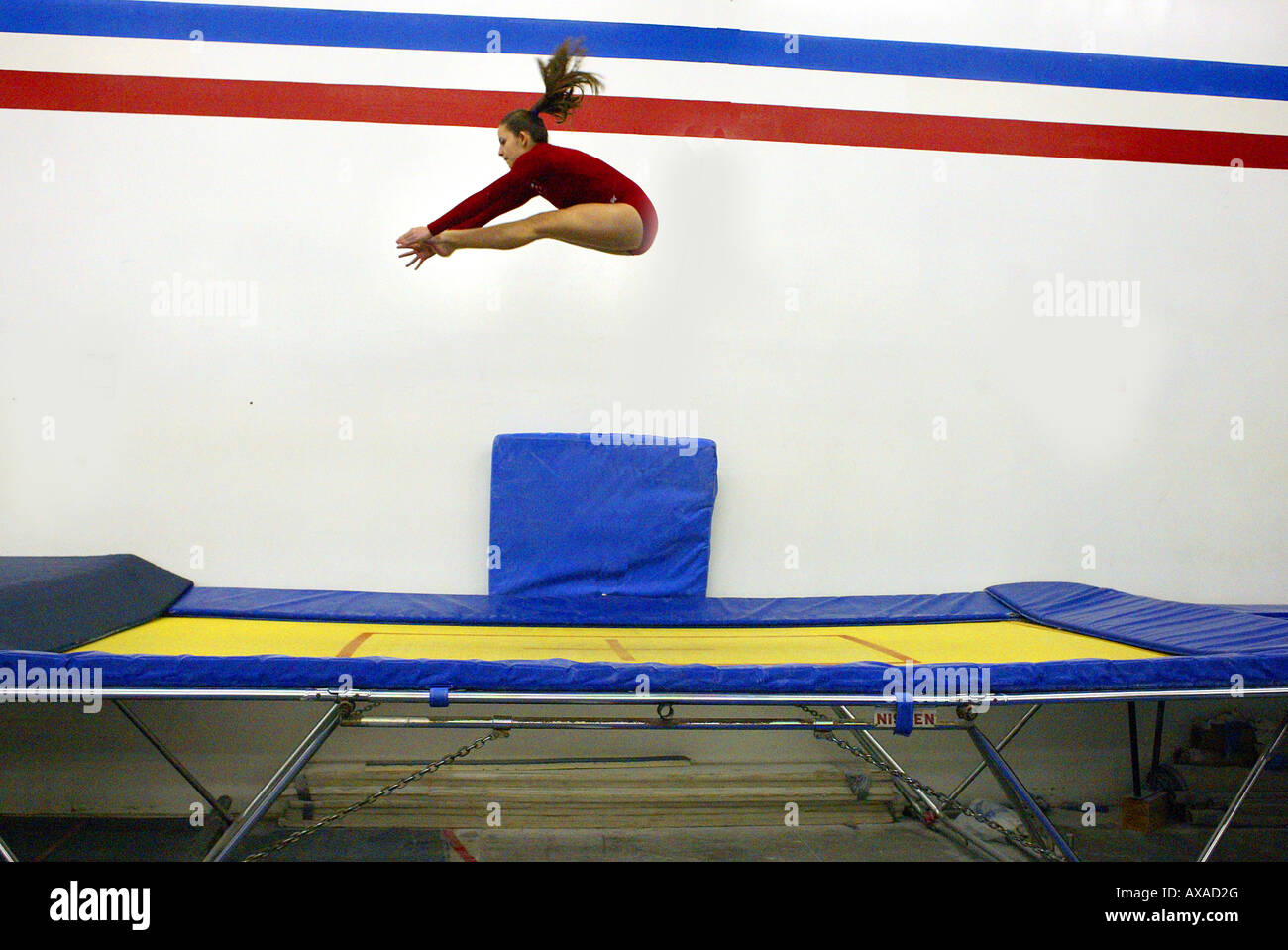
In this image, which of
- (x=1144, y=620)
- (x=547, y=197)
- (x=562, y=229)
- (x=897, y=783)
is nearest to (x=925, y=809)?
(x=897, y=783)

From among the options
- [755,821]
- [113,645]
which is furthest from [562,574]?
[113,645]

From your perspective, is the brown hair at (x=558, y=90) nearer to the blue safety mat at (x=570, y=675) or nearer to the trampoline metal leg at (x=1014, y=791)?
the blue safety mat at (x=570, y=675)

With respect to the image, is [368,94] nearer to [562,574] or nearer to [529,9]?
[529,9]

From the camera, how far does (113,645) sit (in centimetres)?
191

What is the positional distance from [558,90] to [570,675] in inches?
84.4

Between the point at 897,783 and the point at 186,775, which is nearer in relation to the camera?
the point at 186,775

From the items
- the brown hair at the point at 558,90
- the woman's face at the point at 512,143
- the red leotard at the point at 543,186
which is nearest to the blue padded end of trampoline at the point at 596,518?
the red leotard at the point at 543,186

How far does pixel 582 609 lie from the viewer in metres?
2.48

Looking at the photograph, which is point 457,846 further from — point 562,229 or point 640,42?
point 640,42

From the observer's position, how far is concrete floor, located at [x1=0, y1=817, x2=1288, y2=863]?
228 centimetres

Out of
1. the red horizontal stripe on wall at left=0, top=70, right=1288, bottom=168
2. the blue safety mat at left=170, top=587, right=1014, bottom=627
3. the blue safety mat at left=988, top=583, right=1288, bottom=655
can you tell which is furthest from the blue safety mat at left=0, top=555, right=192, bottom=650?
the blue safety mat at left=988, top=583, right=1288, bottom=655

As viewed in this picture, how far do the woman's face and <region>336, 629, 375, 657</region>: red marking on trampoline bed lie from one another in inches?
68.1

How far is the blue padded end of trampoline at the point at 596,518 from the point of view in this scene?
2604 millimetres

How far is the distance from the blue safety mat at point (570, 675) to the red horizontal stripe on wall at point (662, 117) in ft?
6.66
